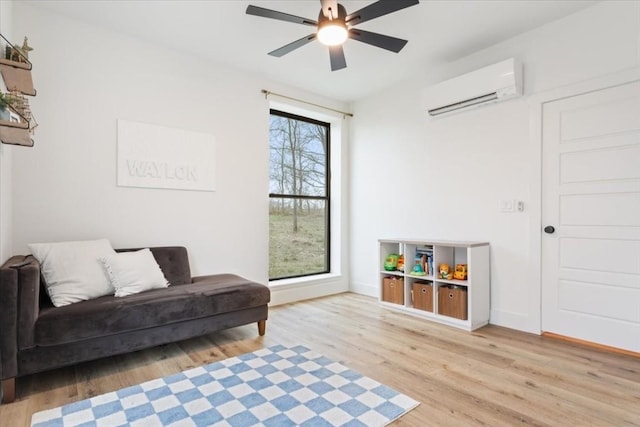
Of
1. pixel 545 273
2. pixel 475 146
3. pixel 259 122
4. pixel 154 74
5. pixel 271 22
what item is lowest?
pixel 545 273

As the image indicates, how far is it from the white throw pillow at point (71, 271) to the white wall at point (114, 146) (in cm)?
35

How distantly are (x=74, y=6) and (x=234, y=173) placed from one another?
1877mm

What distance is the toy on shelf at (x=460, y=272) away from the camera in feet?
10.7

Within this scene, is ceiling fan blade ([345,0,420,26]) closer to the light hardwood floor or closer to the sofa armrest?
the light hardwood floor

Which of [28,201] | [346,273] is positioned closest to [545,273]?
[346,273]

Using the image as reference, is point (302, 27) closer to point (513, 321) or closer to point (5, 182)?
point (5, 182)

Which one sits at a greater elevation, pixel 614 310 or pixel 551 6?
pixel 551 6

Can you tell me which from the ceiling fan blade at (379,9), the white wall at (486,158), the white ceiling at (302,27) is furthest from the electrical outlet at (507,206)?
the ceiling fan blade at (379,9)

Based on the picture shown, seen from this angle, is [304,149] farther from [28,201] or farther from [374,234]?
[28,201]

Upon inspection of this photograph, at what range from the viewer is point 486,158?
134 inches

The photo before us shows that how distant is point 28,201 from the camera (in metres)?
2.62

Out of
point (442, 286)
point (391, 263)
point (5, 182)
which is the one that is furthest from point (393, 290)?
point (5, 182)

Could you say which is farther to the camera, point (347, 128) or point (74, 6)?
point (347, 128)

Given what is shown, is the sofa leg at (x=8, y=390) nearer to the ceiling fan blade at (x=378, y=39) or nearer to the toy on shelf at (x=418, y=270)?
the ceiling fan blade at (x=378, y=39)
